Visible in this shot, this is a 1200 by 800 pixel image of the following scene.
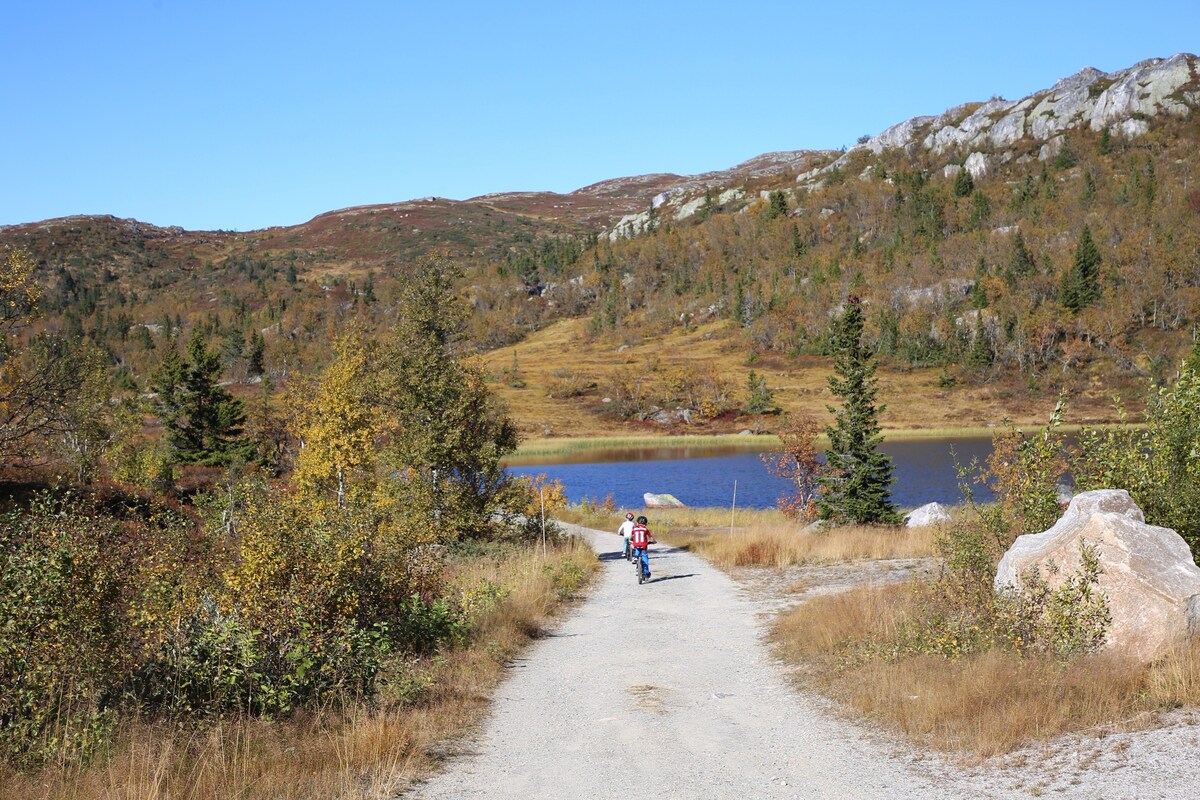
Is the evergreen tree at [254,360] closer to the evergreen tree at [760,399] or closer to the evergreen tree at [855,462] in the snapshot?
the evergreen tree at [760,399]

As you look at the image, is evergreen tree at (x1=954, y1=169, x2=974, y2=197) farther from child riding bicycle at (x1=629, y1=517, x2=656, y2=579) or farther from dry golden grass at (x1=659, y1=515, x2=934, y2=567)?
child riding bicycle at (x1=629, y1=517, x2=656, y2=579)

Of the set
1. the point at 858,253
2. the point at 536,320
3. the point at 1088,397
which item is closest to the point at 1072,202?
the point at 858,253

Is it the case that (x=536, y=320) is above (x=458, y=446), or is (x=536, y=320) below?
above

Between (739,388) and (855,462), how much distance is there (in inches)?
3219

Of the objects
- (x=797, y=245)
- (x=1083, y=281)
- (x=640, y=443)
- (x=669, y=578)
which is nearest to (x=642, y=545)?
(x=669, y=578)

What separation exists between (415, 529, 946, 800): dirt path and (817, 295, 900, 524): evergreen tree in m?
14.6

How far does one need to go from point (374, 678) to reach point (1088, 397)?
352ft

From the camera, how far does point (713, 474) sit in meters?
63.5

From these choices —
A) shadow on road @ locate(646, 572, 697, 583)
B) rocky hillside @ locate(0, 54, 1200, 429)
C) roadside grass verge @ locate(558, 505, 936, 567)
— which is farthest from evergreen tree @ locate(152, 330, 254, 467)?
rocky hillside @ locate(0, 54, 1200, 429)

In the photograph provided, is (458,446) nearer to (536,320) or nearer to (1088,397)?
(1088,397)

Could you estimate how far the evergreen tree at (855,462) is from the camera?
28.4 m

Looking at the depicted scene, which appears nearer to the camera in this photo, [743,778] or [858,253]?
[743,778]

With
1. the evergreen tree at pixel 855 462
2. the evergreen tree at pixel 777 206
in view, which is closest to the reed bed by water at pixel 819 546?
the evergreen tree at pixel 855 462

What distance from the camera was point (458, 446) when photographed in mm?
23266
